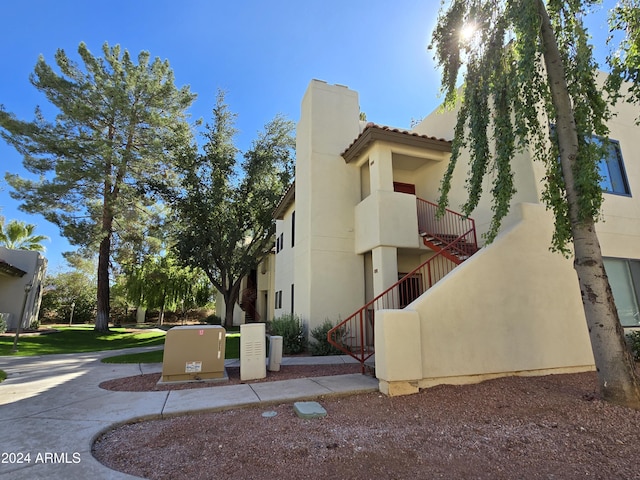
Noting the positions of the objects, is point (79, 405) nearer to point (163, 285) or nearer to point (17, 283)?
point (17, 283)

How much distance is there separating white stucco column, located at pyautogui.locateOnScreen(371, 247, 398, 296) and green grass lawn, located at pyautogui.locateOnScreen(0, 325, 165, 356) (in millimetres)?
10227

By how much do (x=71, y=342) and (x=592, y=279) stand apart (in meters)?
18.2

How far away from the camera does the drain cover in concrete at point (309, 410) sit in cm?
443

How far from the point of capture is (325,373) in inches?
284

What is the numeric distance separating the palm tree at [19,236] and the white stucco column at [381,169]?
27452 mm

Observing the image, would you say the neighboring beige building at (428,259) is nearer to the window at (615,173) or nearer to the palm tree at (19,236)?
the window at (615,173)

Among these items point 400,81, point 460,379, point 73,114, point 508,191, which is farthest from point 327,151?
point 73,114

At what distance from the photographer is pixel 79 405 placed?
493cm

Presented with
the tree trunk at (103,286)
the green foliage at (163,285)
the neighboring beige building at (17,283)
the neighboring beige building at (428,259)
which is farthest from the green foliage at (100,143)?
the neighboring beige building at (428,259)

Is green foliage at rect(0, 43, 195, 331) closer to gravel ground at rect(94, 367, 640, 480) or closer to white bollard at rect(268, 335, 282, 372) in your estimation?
white bollard at rect(268, 335, 282, 372)

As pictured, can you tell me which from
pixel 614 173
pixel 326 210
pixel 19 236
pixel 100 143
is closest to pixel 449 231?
pixel 326 210

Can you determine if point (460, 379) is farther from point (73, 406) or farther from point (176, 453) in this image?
point (73, 406)

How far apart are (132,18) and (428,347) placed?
11508mm

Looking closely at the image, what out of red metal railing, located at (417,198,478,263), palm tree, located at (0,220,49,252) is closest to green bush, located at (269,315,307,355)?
red metal railing, located at (417,198,478,263)
